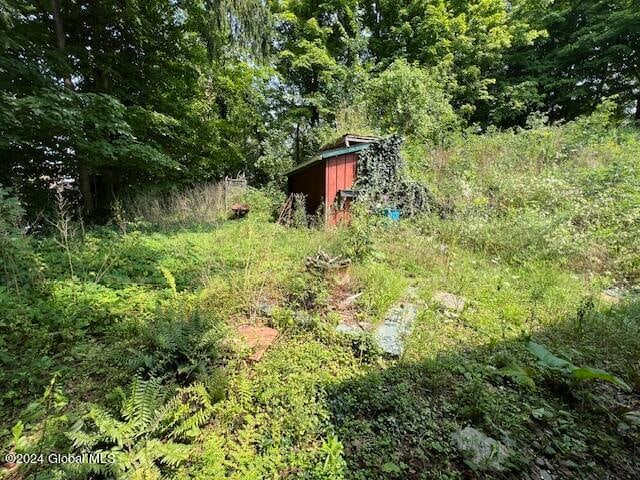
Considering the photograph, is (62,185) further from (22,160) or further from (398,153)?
(398,153)

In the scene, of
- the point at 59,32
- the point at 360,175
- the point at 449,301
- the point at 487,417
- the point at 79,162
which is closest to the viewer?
the point at 487,417

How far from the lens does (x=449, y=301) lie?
11.0 feet

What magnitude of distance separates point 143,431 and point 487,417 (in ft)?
6.48

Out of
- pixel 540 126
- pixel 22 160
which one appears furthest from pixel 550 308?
pixel 22 160

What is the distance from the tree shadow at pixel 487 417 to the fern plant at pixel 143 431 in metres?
0.84

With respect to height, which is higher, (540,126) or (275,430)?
(540,126)

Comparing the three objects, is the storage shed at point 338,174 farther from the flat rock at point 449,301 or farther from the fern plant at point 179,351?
the fern plant at point 179,351

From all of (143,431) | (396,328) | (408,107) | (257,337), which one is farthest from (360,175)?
(143,431)

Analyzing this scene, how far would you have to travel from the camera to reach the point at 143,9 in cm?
724

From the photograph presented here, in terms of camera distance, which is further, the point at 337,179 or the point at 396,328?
the point at 337,179

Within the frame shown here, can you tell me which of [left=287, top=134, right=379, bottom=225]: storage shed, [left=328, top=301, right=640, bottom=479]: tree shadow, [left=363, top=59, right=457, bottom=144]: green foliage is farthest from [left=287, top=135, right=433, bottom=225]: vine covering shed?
[left=328, top=301, right=640, bottom=479]: tree shadow

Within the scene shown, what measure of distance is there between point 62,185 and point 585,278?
10.8m

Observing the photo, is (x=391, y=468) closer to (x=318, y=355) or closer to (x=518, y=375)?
(x=318, y=355)

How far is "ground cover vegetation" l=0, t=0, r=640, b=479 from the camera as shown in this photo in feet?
5.36
